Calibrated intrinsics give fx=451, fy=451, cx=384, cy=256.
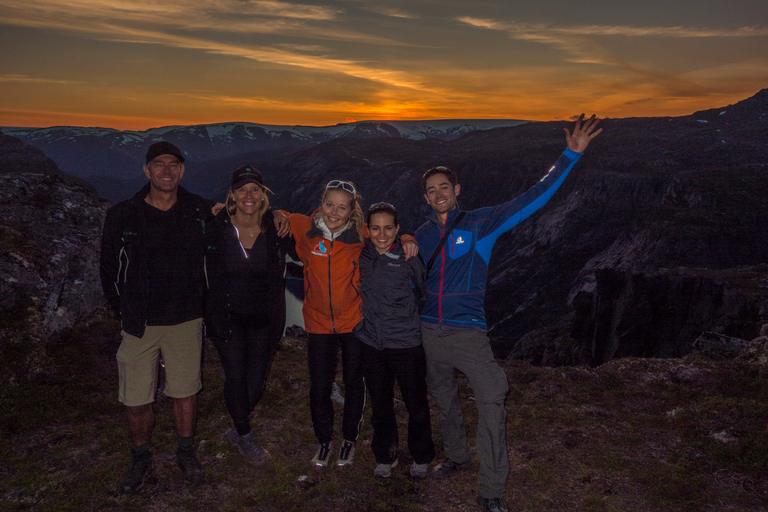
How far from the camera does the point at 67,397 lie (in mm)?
7684

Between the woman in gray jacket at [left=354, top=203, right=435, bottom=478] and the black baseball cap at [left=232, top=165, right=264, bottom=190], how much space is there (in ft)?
4.85

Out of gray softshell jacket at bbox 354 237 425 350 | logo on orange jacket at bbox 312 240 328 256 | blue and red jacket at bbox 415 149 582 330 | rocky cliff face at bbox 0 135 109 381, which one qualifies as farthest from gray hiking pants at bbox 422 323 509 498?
rocky cliff face at bbox 0 135 109 381

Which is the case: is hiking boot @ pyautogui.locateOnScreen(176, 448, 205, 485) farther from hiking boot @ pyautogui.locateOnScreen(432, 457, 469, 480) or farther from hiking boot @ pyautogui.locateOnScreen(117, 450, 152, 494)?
hiking boot @ pyautogui.locateOnScreen(432, 457, 469, 480)

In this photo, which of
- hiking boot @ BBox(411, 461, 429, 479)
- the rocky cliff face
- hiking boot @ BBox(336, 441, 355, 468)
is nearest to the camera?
hiking boot @ BBox(411, 461, 429, 479)

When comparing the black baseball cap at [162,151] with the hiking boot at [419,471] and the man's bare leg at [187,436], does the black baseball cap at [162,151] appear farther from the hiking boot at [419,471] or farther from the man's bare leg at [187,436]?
the hiking boot at [419,471]

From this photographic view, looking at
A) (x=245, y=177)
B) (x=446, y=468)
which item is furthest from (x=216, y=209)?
(x=446, y=468)

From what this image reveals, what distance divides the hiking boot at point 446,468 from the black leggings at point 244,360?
2503mm

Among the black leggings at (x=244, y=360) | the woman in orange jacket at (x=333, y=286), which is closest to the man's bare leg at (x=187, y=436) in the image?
the black leggings at (x=244, y=360)

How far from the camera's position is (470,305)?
521cm

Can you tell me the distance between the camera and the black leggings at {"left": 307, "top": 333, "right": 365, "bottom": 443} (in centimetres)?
545

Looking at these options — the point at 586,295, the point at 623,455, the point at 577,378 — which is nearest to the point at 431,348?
the point at 623,455

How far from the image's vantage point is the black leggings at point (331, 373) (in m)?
5.45

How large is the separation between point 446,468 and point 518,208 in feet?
11.2

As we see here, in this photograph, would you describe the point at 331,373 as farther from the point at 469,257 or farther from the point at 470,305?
the point at 469,257
